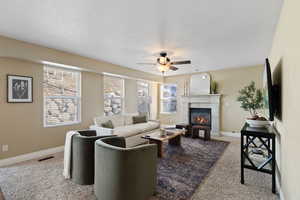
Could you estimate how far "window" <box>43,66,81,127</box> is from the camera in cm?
384

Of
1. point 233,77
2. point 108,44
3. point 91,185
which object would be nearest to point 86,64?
point 108,44

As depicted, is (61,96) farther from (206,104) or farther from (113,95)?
(206,104)

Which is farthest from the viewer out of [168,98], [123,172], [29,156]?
[168,98]

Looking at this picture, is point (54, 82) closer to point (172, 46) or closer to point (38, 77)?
point (38, 77)

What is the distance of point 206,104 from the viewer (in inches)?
240

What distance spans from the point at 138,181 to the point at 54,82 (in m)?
3.58

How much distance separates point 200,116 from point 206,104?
60cm

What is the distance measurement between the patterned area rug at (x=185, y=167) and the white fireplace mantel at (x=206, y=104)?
4.12 feet

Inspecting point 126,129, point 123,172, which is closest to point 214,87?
point 126,129

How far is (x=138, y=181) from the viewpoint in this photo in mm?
1813

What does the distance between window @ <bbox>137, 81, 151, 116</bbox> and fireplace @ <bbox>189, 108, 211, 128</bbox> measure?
2.07 m

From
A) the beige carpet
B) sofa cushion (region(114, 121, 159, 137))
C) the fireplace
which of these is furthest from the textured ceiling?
the fireplace

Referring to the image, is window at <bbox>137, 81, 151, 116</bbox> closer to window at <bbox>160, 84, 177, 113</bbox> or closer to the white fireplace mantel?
window at <bbox>160, 84, 177, 113</bbox>

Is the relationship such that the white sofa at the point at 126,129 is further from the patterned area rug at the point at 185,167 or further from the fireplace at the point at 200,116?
the fireplace at the point at 200,116
